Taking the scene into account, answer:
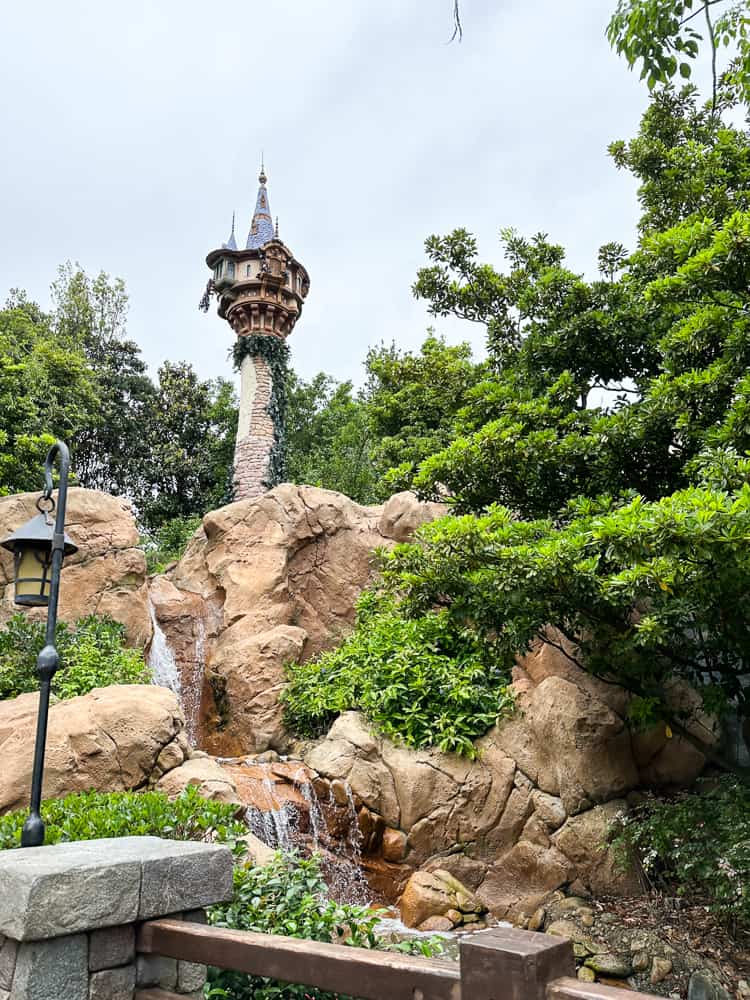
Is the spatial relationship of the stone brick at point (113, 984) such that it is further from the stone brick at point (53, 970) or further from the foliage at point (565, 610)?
the foliage at point (565, 610)

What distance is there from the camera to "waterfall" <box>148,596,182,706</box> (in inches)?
528

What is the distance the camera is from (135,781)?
8.13 m

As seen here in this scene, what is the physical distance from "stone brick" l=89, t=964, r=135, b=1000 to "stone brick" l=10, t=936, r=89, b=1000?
0.03 metres

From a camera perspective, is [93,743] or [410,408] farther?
[410,408]

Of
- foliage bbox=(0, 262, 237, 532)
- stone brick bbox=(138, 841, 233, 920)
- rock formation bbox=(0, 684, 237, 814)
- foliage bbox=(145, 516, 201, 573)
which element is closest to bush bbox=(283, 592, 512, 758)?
rock formation bbox=(0, 684, 237, 814)

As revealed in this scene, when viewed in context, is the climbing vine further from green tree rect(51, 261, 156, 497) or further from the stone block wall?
the stone block wall

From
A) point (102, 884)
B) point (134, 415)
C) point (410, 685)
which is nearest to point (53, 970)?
point (102, 884)

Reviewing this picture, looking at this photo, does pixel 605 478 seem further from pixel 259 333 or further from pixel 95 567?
pixel 259 333

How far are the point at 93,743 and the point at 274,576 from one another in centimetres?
678

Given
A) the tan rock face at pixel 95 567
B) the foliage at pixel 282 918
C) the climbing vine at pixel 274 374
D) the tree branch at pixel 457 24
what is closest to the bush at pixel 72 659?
the tan rock face at pixel 95 567

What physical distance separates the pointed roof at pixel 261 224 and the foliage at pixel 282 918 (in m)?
22.0

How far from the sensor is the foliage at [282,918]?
3631mm

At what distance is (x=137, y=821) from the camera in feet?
16.1

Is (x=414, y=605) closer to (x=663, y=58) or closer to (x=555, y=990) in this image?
(x=663, y=58)
